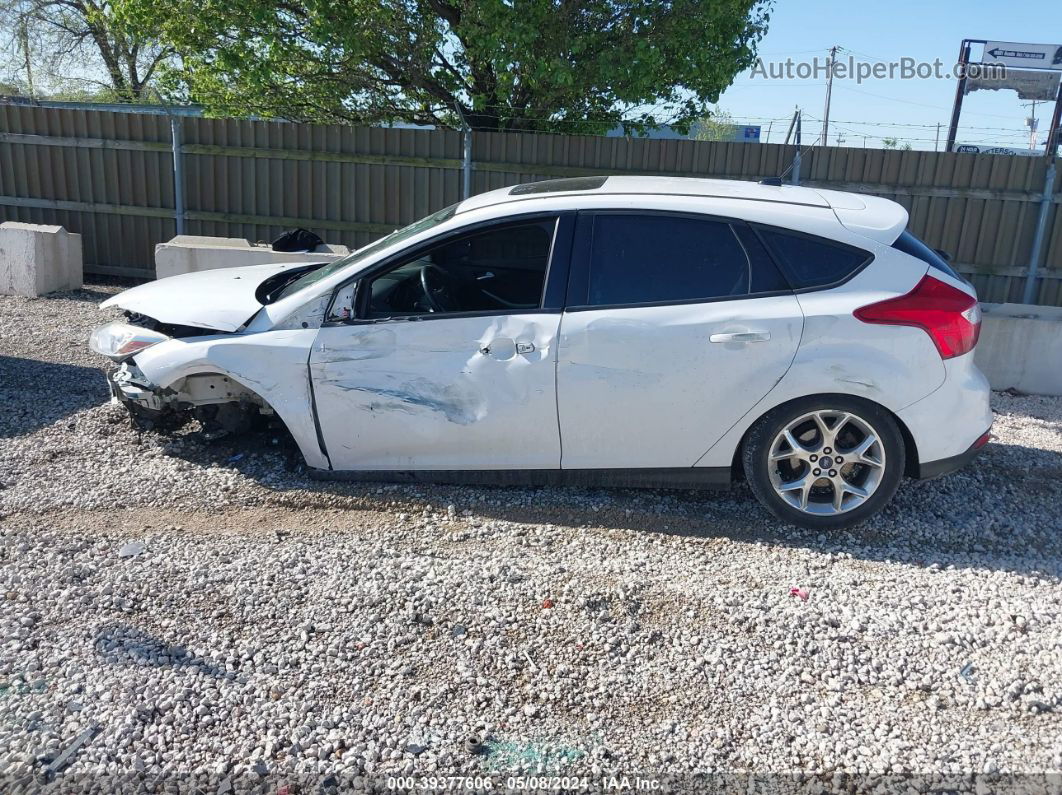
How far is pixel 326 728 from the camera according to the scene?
122 inches

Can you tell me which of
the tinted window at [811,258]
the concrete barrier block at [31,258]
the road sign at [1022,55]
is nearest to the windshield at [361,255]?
the tinted window at [811,258]

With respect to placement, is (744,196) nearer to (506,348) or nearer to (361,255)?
(506,348)

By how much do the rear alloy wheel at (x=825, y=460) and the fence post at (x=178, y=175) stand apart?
912 centimetres

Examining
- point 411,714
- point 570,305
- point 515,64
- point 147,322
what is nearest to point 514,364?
point 570,305

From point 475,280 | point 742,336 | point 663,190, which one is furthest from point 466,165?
point 742,336

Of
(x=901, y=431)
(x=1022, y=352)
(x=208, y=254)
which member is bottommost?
(x=1022, y=352)

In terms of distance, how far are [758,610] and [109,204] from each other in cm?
1060

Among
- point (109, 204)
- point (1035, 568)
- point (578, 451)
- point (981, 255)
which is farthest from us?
point (109, 204)

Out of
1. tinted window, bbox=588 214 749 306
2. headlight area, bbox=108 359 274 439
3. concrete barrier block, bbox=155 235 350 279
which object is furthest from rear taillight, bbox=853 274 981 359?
concrete barrier block, bbox=155 235 350 279

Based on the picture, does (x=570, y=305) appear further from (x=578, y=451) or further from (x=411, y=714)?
(x=411, y=714)

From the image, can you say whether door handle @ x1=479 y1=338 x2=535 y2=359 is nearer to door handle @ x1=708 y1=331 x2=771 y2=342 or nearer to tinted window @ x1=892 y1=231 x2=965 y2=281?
door handle @ x1=708 y1=331 x2=771 y2=342

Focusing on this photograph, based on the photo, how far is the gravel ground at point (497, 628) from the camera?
9.93ft

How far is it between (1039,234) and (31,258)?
443 inches

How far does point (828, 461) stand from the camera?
4602 mm
